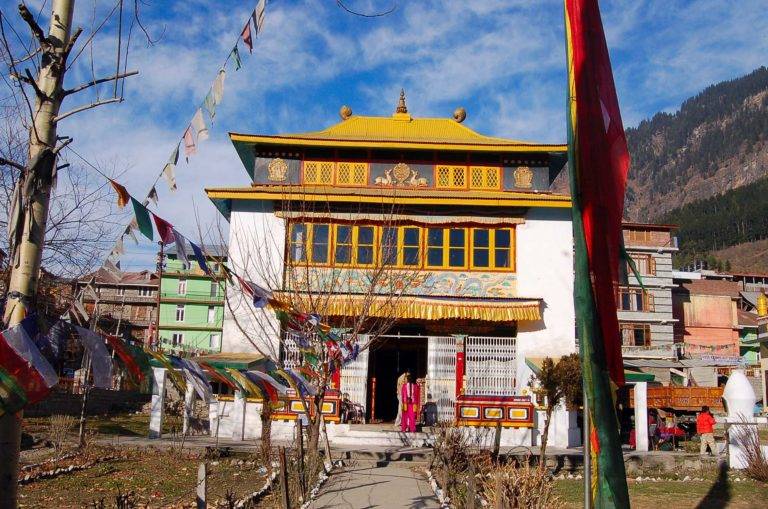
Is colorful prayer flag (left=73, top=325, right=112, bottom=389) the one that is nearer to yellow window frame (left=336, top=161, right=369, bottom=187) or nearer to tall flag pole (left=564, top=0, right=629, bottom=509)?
tall flag pole (left=564, top=0, right=629, bottom=509)

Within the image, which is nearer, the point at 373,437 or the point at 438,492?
the point at 438,492

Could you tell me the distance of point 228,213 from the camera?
79.6 ft

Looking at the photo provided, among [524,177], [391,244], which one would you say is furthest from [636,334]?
[391,244]

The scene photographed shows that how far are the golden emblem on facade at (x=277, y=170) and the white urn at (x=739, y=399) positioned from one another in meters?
14.8

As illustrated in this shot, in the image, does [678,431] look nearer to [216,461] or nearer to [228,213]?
[216,461]

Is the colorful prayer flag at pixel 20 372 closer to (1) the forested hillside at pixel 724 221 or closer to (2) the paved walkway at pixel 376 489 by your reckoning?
(2) the paved walkway at pixel 376 489

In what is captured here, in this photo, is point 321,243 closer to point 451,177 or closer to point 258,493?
point 451,177

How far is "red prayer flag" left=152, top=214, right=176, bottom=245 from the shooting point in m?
7.62

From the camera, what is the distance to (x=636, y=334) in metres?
41.5

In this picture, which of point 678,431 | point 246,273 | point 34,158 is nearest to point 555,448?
point 678,431

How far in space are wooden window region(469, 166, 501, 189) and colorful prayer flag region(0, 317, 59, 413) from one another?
64.4ft

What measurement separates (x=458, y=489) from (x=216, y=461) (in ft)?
22.6

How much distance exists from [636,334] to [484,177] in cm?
2242

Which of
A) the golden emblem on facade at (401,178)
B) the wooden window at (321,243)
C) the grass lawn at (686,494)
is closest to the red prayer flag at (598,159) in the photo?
the grass lawn at (686,494)
